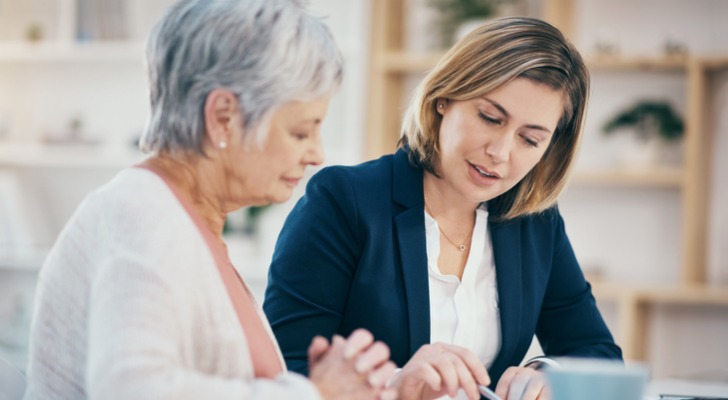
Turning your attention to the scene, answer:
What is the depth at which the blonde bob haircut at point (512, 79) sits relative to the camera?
1564 millimetres

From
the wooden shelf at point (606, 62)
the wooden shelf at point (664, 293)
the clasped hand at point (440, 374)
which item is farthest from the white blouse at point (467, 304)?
the wooden shelf at point (664, 293)

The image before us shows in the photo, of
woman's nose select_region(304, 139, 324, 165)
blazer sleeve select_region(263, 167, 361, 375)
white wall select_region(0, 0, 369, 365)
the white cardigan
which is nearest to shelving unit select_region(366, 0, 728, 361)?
white wall select_region(0, 0, 369, 365)

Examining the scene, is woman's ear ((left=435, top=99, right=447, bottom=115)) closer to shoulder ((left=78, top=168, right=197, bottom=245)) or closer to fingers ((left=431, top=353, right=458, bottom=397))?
fingers ((left=431, top=353, right=458, bottom=397))

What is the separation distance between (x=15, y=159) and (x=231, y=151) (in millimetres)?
3456

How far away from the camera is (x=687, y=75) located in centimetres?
349

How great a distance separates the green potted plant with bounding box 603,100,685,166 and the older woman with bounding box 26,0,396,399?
2706 mm

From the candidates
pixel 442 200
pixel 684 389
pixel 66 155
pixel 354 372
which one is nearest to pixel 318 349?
pixel 354 372

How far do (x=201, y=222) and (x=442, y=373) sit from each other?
15.4 inches

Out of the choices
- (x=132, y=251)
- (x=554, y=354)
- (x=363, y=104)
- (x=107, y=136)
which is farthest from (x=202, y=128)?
(x=107, y=136)

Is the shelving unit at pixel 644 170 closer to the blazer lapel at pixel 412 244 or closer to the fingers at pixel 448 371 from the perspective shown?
the blazer lapel at pixel 412 244

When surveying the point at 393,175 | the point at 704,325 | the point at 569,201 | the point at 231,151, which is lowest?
the point at 704,325

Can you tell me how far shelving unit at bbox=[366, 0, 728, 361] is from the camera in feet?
11.2

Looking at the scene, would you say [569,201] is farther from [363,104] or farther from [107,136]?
[107,136]

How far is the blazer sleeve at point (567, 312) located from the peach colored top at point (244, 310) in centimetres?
82
